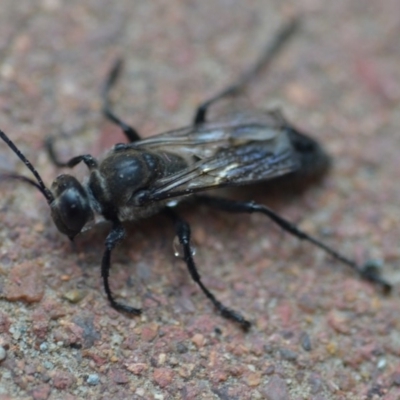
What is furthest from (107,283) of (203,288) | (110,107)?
(110,107)

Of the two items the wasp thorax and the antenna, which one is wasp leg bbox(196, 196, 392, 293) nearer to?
the wasp thorax

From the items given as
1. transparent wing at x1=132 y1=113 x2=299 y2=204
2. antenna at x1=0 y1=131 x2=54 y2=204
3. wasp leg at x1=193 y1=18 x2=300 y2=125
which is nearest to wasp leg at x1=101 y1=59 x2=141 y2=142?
transparent wing at x1=132 y1=113 x2=299 y2=204

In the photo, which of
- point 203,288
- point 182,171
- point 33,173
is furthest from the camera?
point 182,171

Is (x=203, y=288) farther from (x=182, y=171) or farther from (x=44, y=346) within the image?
(x=44, y=346)

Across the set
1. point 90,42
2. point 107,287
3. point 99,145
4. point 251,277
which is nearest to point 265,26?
point 90,42

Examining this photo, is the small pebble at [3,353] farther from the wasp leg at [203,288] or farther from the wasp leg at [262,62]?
the wasp leg at [262,62]

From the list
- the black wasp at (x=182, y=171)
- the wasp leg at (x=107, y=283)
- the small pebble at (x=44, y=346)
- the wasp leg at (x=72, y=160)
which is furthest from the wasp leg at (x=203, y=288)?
the small pebble at (x=44, y=346)
